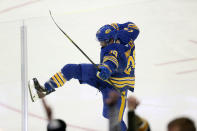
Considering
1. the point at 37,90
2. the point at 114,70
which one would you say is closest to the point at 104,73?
the point at 114,70

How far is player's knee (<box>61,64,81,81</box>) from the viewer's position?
164 centimetres

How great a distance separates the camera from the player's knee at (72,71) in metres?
1.64

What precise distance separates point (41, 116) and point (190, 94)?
33.9 inches

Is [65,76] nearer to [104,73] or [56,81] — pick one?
[56,81]

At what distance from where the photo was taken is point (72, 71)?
164 cm

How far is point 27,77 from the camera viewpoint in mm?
1947

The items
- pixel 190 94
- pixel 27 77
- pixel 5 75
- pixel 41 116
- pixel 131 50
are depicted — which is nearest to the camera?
pixel 131 50

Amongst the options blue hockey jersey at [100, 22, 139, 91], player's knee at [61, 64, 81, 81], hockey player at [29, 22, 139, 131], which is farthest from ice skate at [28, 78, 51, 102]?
blue hockey jersey at [100, 22, 139, 91]

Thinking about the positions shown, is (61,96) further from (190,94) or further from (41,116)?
(190,94)

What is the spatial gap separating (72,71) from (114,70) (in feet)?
0.71

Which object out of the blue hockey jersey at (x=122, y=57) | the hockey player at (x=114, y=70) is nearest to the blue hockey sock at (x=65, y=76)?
the hockey player at (x=114, y=70)

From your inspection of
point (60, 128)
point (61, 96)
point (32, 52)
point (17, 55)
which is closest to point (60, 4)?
point (17, 55)

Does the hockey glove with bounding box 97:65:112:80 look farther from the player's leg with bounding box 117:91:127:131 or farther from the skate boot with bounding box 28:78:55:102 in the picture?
the skate boot with bounding box 28:78:55:102

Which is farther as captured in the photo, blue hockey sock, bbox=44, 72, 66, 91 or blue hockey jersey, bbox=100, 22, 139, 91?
blue hockey sock, bbox=44, 72, 66, 91
